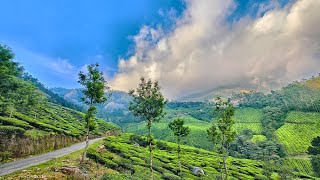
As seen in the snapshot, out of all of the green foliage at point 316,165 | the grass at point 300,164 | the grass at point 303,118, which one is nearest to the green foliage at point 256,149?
the grass at point 300,164

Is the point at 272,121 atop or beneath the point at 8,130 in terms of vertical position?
atop

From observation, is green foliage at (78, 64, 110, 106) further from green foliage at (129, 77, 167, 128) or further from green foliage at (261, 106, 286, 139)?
green foliage at (261, 106, 286, 139)

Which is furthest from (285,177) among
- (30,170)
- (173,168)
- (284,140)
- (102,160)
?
(284,140)

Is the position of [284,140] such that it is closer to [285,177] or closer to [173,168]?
[285,177]

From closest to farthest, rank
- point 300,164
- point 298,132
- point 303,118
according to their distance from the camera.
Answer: point 300,164 → point 298,132 → point 303,118

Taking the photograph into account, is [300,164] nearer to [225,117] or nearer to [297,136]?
[297,136]

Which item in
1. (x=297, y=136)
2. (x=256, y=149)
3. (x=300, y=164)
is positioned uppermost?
(x=297, y=136)

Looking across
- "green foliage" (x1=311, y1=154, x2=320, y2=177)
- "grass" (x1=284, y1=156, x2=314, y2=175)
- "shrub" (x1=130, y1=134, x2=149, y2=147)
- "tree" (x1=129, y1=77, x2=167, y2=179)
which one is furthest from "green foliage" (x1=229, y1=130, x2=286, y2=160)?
"tree" (x1=129, y1=77, x2=167, y2=179)

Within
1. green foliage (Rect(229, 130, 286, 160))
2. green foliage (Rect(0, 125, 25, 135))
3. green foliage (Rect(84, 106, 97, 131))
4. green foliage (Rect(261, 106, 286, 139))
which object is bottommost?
green foliage (Rect(229, 130, 286, 160))

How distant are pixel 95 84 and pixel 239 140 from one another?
122m

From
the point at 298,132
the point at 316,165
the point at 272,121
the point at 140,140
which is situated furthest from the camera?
the point at 272,121

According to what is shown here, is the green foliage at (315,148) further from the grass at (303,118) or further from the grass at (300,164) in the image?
the grass at (303,118)

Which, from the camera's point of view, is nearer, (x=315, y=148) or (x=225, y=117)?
(x=225, y=117)

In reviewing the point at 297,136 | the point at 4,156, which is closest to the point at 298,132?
the point at 297,136
